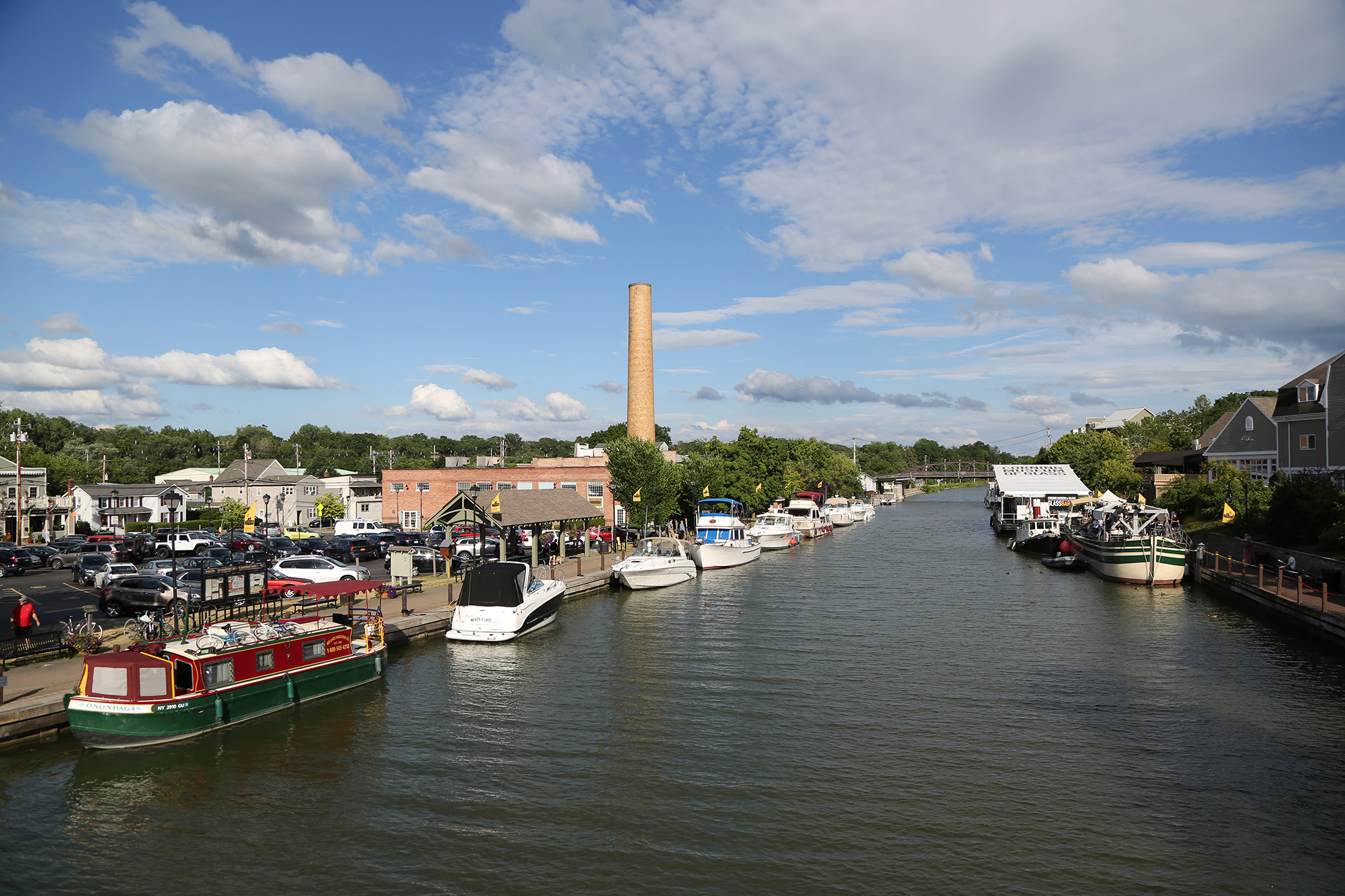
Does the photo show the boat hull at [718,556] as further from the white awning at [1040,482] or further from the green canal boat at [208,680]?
the white awning at [1040,482]

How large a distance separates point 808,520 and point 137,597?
63.1m

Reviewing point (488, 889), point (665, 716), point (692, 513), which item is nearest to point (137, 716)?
point (488, 889)

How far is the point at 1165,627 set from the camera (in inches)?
1240

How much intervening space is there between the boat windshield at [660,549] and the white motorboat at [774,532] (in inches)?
706

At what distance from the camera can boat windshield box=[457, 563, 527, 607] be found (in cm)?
2850

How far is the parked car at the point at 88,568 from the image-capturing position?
38.6 m

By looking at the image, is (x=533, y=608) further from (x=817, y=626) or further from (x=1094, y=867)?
(x=1094, y=867)

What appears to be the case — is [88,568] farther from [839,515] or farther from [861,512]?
[861,512]

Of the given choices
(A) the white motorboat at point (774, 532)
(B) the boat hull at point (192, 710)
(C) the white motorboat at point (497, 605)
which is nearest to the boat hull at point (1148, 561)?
(A) the white motorboat at point (774, 532)

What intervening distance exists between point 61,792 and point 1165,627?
3633 cm

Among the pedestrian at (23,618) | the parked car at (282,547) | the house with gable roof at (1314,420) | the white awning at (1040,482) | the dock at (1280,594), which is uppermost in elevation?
the house with gable roof at (1314,420)

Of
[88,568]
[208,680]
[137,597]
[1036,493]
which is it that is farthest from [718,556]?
[1036,493]

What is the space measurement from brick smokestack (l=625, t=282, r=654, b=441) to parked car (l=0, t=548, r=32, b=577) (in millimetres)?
46023

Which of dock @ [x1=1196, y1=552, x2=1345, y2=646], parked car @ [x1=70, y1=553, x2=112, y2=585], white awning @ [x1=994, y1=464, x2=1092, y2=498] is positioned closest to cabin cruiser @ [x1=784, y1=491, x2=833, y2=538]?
white awning @ [x1=994, y1=464, x2=1092, y2=498]
